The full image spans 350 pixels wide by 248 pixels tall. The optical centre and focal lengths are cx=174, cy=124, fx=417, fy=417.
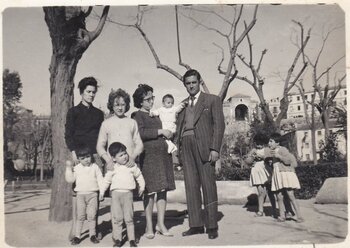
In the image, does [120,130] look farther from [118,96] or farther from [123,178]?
[123,178]

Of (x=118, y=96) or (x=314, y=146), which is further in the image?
(x=314, y=146)

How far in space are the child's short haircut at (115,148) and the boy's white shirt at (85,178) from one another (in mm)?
286

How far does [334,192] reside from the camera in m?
5.40

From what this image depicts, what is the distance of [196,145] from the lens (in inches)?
177

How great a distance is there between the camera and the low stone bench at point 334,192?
17.3 feet

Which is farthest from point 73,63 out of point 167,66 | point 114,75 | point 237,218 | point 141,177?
point 237,218

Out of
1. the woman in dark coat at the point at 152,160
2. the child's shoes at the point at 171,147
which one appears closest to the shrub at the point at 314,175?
the child's shoes at the point at 171,147

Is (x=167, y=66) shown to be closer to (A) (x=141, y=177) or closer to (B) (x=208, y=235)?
(A) (x=141, y=177)

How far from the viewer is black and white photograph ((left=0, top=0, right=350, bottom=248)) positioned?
441 centimetres

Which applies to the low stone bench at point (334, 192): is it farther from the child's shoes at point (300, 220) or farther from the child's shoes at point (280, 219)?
the child's shoes at point (280, 219)

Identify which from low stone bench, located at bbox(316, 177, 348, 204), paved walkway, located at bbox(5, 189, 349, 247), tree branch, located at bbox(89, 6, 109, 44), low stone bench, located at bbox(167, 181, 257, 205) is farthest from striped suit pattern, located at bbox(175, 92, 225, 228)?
low stone bench, located at bbox(316, 177, 348, 204)

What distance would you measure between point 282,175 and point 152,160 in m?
1.62

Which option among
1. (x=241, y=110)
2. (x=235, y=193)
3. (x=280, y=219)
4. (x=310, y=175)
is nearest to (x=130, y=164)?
(x=280, y=219)

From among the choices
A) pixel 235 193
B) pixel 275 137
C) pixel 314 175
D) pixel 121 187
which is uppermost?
pixel 275 137
